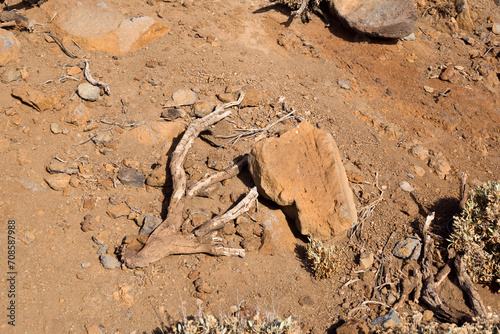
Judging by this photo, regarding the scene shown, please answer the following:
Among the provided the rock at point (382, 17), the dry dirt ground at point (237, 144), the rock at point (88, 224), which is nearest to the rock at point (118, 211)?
the dry dirt ground at point (237, 144)

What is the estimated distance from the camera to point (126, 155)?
5176 millimetres

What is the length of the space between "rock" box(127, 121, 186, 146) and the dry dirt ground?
10cm

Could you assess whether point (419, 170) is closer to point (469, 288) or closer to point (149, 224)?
point (469, 288)

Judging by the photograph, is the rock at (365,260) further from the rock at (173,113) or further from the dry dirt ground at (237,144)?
the rock at (173,113)

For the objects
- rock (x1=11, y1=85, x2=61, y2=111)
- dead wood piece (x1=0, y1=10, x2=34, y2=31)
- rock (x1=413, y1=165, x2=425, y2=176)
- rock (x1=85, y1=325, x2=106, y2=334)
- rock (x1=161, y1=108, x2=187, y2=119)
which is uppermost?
rock (x1=413, y1=165, x2=425, y2=176)

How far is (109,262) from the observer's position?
4.27 m

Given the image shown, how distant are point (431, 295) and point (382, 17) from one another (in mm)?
5121

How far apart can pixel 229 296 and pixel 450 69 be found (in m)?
5.83

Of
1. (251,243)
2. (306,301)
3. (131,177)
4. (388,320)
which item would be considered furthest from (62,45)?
(388,320)

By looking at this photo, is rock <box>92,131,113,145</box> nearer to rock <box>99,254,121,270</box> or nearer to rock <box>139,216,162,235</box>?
rock <box>139,216,162,235</box>

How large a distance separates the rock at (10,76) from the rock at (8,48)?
0.62 ft

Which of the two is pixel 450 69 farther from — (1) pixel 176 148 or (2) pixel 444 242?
(1) pixel 176 148

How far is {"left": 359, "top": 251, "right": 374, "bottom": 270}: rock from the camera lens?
14.5 ft

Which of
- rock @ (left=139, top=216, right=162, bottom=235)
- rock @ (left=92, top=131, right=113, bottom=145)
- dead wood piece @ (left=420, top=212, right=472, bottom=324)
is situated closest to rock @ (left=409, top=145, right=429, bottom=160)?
dead wood piece @ (left=420, top=212, right=472, bottom=324)
